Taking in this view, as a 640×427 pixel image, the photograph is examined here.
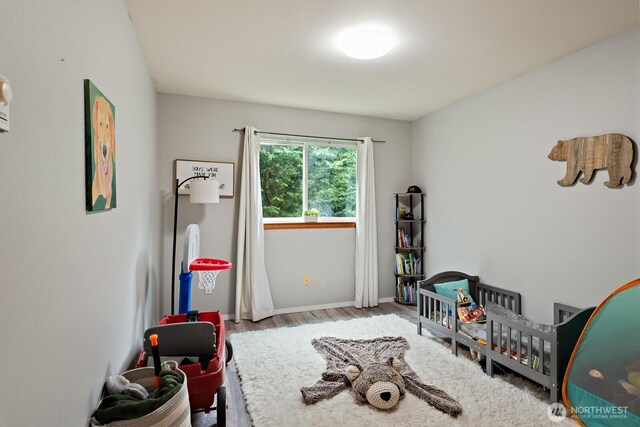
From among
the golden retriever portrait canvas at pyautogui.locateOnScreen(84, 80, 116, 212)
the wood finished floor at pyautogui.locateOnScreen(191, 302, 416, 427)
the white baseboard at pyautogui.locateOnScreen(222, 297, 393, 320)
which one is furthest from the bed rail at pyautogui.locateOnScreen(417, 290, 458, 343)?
the golden retriever portrait canvas at pyautogui.locateOnScreen(84, 80, 116, 212)

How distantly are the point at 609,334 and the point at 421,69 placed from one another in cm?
236

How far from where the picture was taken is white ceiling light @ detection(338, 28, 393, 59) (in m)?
2.34

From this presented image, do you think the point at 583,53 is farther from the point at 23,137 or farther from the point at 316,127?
the point at 23,137

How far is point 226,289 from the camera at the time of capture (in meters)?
3.92

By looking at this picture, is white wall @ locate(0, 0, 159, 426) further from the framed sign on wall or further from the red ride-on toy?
the framed sign on wall

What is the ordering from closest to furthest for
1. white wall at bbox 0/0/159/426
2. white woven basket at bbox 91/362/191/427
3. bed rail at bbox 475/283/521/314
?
white wall at bbox 0/0/159/426 < white woven basket at bbox 91/362/191/427 < bed rail at bbox 475/283/521/314

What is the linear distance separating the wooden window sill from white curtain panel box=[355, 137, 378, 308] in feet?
0.52

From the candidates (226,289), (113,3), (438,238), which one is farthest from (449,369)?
(113,3)

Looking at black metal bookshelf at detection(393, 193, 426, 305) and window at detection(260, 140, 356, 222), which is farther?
black metal bookshelf at detection(393, 193, 426, 305)

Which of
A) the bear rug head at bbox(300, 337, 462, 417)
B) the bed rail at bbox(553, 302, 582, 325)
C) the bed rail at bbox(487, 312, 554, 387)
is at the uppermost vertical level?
the bed rail at bbox(553, 302, 582, 325)

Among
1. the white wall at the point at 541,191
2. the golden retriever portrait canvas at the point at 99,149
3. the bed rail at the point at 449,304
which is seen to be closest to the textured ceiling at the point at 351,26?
the white wall at the point at 541,191

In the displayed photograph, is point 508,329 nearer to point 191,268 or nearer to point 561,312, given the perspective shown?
point 561,312

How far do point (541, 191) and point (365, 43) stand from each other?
1.95 metres

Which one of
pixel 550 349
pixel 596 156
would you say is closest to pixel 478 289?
pixel 550 349
